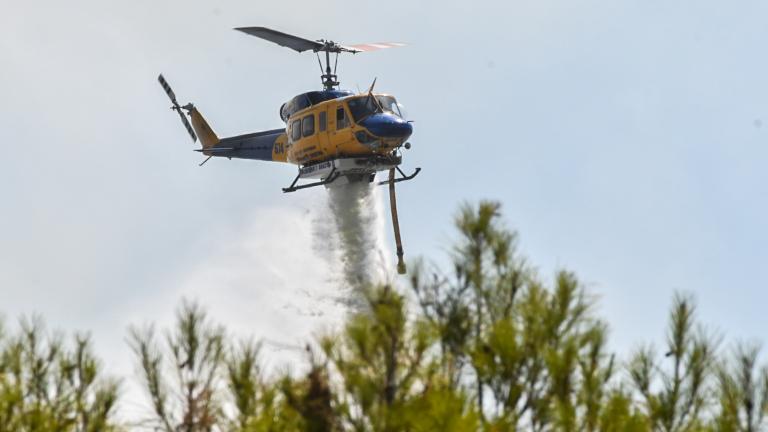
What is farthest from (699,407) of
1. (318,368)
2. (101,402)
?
(101,402)

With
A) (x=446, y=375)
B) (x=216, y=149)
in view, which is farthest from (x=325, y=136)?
(x=446, y=375)

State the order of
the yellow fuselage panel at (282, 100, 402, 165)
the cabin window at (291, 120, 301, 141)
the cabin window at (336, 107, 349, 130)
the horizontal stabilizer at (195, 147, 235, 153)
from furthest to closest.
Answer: the horizontal stabilizer at (195, 147, 235, 153)
the cabin window at (291, 120, 301, 141)
the cabin window at (336, 107, 349, 130)
the yellow fuselage panel at (282, 100, 402, 165)

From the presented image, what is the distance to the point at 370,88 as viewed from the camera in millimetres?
30297

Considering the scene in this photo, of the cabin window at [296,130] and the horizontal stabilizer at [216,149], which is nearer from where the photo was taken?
the cabin window at [296,130]

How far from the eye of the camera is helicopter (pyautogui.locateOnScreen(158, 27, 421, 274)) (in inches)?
1168

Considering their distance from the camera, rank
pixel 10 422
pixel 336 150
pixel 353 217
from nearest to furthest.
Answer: pixel 10 422 < pixel 336 150 < pixel 353 217

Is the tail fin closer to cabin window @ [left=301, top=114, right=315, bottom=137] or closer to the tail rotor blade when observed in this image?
the tail rotor blade

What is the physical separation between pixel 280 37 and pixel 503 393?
59.2 feet

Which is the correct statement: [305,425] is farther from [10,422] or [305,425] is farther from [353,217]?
[353,217]

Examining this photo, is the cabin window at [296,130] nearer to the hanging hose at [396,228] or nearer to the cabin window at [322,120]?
the cabin window at [322,120]

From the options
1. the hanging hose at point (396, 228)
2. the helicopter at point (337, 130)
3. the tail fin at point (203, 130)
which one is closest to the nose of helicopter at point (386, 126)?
the helicopter at point (337, 130)

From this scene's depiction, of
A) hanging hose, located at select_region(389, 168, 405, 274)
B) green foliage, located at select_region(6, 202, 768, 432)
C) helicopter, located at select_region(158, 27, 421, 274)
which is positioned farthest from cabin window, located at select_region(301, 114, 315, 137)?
green foliage, located at select_region(6, 202, 768, 432)

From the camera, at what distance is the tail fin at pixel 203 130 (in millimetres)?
36750

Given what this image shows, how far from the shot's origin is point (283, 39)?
30891 millimetres
